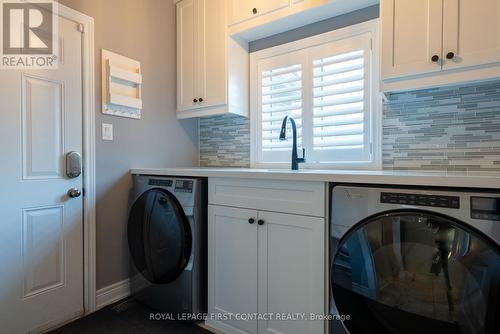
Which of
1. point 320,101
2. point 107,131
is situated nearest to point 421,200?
point 320,101

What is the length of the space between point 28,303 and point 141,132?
4.25 feet

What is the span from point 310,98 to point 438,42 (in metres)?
0.86

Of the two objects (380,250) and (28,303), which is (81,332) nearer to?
(28,303)

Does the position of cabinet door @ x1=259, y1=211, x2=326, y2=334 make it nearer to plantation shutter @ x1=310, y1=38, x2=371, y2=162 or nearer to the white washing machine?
the white washing machine

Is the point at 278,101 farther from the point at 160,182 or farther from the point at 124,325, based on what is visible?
the point at 124,325

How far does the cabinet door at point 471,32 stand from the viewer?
1220 millimetres

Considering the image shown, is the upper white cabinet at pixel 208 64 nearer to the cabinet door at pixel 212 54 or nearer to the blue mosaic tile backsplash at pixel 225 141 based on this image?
the cabinet door at pixel 212 54

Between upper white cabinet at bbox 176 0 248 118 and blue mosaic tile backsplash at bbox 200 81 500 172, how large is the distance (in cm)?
114

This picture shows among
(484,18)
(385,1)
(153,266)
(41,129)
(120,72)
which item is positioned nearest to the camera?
(484,18)

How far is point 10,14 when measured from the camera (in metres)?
1.50

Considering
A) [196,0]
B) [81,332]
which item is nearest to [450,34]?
[196,0]

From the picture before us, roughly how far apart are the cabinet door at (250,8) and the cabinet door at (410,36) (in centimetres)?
71

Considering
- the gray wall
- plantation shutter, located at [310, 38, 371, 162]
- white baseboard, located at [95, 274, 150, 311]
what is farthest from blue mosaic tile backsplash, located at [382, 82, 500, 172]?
white baseboard, located at [95, 274, 150, 311]

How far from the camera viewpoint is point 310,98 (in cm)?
205
